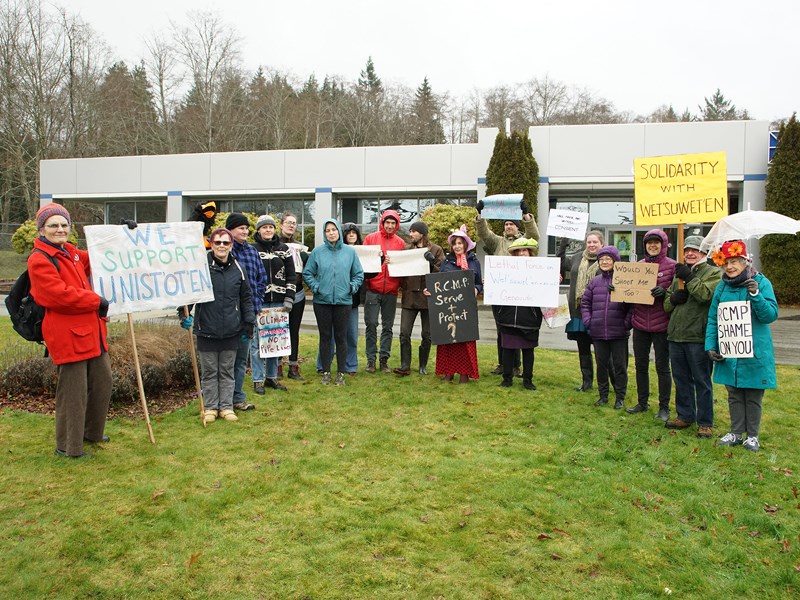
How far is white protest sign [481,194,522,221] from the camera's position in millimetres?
9000

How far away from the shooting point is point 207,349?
6324 mm

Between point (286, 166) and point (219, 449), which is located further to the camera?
point (286, 166)

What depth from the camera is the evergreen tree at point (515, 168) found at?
22.4 m

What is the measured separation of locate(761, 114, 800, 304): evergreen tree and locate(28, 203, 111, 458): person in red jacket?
21418mm

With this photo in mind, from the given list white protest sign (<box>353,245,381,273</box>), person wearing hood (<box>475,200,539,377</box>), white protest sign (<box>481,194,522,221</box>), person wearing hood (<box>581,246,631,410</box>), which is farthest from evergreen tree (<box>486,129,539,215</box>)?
person wearing hood (<box>581,246,631,410</box>)

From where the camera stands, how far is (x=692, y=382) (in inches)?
249

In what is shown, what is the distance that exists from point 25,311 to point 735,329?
624 centimetres

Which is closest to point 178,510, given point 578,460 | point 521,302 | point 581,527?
point 581,527

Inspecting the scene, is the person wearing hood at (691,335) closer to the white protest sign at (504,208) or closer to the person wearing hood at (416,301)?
the white protest sign at (504,208)

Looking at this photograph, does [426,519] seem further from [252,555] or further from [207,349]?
[207,349]

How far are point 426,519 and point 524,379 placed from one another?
13.7 ft

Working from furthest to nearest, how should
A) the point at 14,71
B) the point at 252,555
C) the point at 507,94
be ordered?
the point at 507,94
the point at 14,71
the point at 252,555

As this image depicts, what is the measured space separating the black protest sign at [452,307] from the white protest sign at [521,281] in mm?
327

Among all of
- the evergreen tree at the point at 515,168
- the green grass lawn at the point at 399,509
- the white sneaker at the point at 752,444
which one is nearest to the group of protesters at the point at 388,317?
the white sneaker at the point at 752,444
